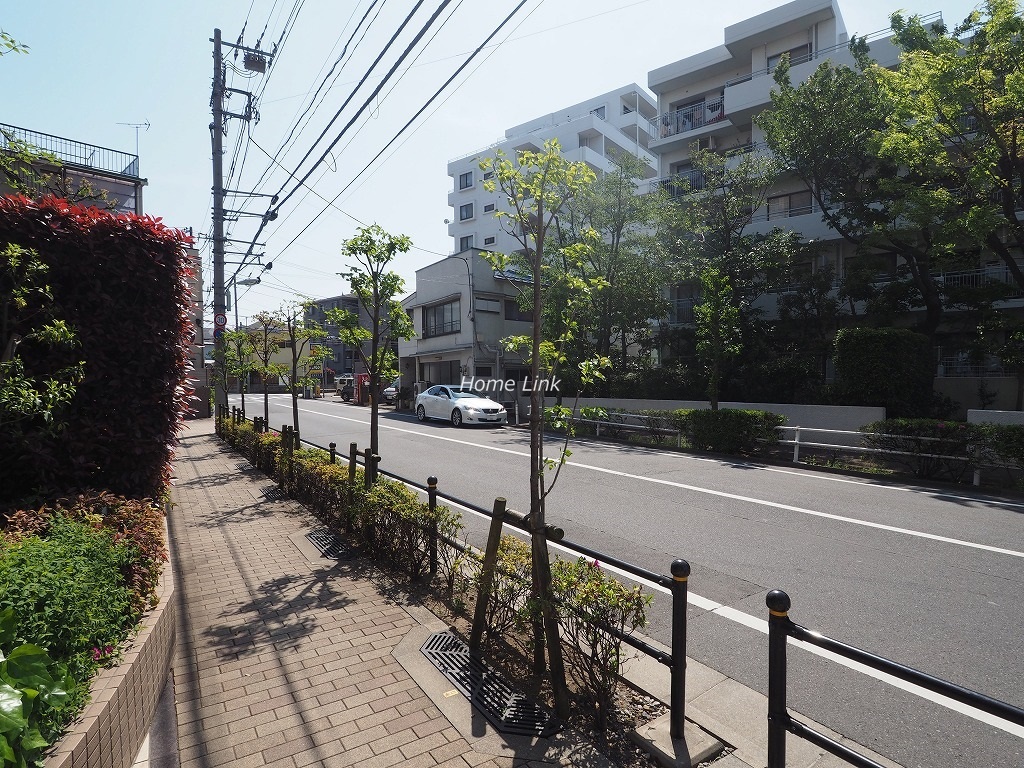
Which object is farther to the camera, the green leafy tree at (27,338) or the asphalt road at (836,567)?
the green leafy tree at (27,338)

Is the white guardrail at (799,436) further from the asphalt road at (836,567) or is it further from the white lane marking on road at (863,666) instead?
the white lane marking on road at (863,666)

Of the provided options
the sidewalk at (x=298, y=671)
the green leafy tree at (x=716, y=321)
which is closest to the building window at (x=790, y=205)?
the green leafy tree at (x=716, y=321)

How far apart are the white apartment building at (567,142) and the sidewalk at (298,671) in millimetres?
36211

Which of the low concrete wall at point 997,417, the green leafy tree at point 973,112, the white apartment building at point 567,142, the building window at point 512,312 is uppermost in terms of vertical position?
the white apartment building at point 567,142

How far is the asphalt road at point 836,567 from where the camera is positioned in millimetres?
3340

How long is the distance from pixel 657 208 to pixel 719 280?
6.27 meters

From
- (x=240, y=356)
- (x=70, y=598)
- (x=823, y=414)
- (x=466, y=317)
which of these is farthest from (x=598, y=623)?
(x=466, y=317)

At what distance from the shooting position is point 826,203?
20703mm

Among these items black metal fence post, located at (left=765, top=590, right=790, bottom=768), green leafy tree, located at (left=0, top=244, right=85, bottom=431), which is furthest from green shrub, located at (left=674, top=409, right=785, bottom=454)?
green leafy tree, located at (left=0, top=244, right=85, bottom=431)

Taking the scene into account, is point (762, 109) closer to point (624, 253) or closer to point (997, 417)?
point (624, 253)

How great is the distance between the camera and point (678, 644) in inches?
110

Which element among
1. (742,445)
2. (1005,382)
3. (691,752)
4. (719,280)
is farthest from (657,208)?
(691,752)

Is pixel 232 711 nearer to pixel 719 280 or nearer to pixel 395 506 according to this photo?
pixel 395 506

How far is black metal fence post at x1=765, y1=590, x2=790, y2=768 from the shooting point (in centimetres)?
225
